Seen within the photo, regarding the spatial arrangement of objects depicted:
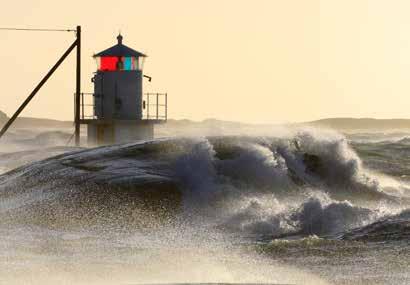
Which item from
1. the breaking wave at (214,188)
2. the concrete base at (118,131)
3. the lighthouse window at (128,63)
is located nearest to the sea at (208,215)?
the breaking wave at (214,188)

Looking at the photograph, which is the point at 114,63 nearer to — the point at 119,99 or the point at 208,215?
the point at 119,99

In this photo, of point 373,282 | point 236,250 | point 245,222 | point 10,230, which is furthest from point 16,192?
point 373,282

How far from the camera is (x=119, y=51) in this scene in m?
32.8

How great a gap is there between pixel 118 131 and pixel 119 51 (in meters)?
2.73

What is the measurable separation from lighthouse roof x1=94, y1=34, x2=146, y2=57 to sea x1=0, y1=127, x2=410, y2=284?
27.7 ft

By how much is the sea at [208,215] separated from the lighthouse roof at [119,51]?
8437 millimetres

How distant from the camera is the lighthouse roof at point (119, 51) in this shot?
32.7 m

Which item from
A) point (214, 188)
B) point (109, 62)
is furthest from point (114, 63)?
point (214, 188)

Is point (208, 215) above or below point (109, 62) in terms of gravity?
below

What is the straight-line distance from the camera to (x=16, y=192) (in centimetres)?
2159

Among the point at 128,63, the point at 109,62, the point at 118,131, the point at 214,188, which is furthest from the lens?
the point at 118,131

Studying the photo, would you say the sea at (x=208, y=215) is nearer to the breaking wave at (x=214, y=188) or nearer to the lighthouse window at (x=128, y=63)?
the breaking wave at (x=214, y=188)

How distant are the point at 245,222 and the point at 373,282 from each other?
5870 millimetres

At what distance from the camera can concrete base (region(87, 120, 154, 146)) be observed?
3312cm
